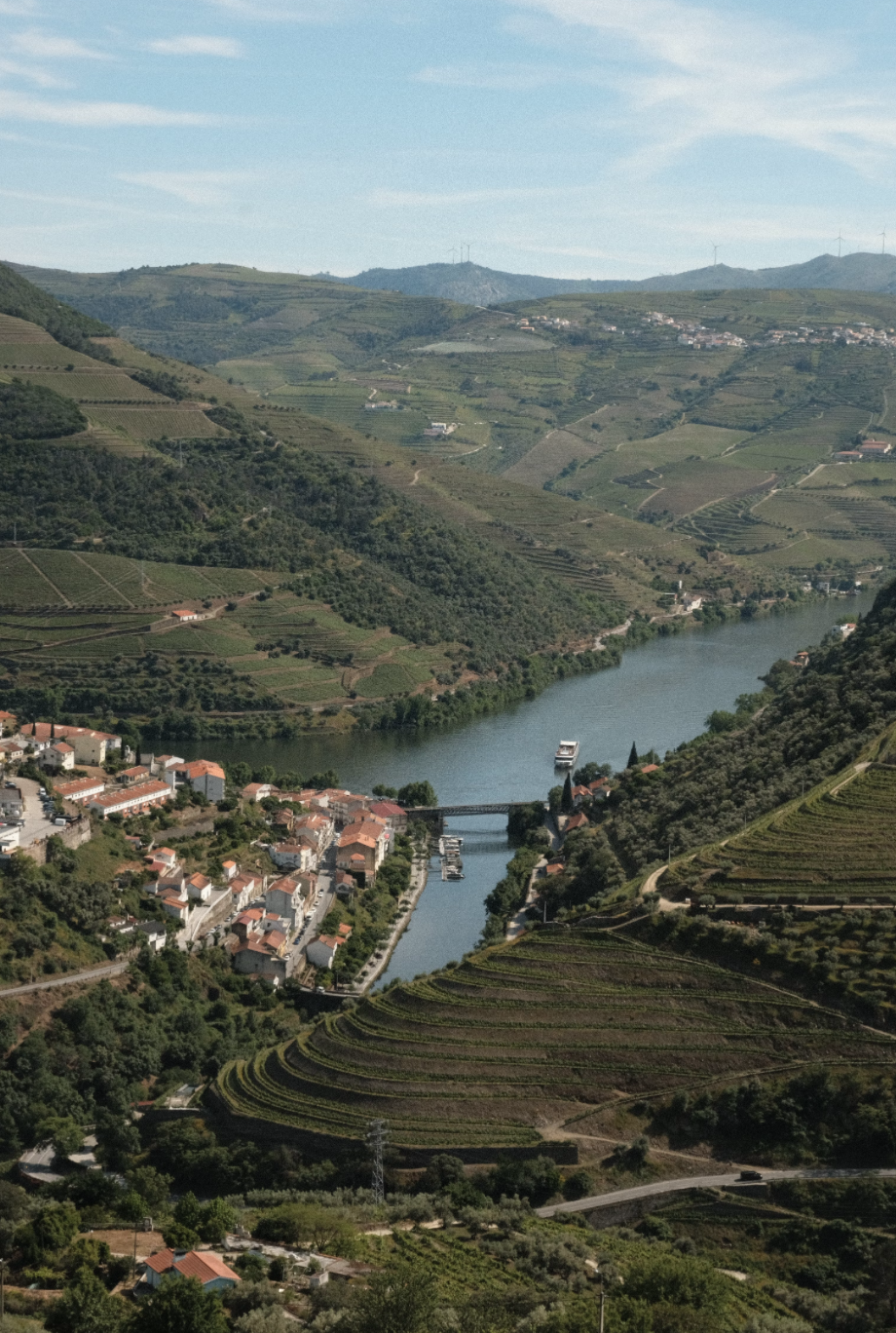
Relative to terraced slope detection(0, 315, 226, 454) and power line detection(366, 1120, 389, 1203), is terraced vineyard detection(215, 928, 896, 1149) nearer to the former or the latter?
power line detection(366, 1120, 389, 1203)

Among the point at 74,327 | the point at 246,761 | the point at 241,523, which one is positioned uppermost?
the point at 74,327

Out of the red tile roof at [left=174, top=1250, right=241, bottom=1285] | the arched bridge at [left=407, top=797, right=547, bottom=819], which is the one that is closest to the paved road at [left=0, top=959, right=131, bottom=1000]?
the red tile roof at [left=174, top=1250, right=241, bottom=1285]

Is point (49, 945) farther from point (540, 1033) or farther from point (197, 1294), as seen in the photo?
point (197, 1294)

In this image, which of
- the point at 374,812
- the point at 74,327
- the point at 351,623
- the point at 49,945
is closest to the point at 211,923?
the point at 49,945

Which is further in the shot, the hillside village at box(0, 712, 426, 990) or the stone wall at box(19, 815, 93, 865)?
the hillside village at box(0, 712, 426, 990)

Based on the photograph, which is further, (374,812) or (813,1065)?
(374,812)

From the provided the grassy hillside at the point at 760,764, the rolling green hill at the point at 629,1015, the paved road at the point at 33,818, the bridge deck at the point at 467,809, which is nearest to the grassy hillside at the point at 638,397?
the bridge deck at the point at 467,809
